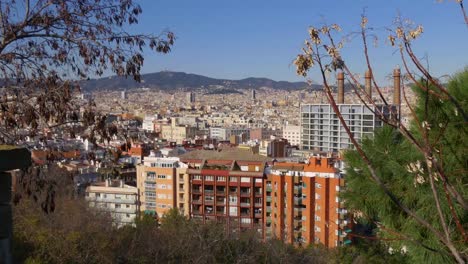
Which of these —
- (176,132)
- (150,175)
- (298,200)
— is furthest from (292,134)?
(298,200)

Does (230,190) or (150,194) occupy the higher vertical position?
(230,190)

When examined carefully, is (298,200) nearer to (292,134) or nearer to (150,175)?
(150,175)

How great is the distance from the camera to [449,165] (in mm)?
1901

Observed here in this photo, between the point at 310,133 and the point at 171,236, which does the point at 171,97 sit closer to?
the point at 310,133

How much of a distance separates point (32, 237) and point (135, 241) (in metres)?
1.72

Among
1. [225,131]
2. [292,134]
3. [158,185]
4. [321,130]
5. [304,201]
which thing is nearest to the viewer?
[304,201]

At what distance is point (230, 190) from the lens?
16.4 metres

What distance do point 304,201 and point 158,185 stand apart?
17.0ft

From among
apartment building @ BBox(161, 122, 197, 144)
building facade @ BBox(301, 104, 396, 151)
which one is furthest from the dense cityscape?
apartment building @ BBox(161, 122, 197, 144)

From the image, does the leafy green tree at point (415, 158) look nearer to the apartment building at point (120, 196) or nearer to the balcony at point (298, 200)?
the balcony at point (298, 200)

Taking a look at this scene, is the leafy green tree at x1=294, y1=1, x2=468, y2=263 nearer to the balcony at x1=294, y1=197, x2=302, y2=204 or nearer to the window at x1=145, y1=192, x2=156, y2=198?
the balcony at x1=294, y1=197, x2=302, y2=204

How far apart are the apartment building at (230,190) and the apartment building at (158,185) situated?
71 cm

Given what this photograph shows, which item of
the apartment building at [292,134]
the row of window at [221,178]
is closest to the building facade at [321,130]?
the apartment building at [292,134]

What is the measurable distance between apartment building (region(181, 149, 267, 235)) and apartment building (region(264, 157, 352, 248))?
1.67ft
